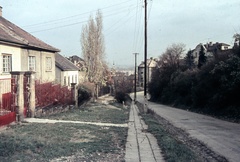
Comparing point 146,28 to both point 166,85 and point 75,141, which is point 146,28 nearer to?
point 75,141

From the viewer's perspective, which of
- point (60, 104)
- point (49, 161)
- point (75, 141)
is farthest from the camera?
point (60, 104)

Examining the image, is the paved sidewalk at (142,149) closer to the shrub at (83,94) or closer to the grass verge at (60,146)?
the grass verge at (60,146)

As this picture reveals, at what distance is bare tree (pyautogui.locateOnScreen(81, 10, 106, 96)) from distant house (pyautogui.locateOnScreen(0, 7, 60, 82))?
46.6ft

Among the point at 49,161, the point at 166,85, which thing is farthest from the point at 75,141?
the point at 166,85

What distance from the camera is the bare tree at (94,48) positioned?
4491 cm

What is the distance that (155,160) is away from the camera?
281 inches

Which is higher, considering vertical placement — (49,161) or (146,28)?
(146,28)

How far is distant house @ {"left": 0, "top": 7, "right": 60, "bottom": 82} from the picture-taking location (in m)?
20.1

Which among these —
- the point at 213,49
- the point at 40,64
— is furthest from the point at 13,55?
the point at 213,49

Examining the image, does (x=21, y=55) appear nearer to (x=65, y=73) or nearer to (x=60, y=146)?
(x=60, y=146)

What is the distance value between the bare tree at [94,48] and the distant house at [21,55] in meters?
14.2

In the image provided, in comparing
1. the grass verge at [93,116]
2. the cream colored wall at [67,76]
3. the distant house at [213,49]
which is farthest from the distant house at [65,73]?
the distant house at [213,49]

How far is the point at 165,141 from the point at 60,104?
1253 cm

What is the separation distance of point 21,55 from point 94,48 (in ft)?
72.8
